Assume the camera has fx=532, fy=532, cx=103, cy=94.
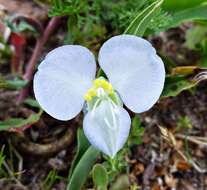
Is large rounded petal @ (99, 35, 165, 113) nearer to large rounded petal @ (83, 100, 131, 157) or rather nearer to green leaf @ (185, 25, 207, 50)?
large rounded petal @ (83, 100, 131, 157)

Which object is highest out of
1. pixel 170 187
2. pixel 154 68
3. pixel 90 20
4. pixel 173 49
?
pixel 154 68

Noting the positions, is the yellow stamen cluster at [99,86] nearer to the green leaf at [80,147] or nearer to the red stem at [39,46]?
the green leaf at [80,147]

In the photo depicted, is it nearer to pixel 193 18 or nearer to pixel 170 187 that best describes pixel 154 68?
pixel 193 18

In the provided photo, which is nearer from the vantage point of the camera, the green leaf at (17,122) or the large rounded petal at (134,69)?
the large rounded petal at (134,69)

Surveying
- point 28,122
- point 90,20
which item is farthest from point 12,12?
point 28,122

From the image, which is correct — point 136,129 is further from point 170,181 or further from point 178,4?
point 178,4

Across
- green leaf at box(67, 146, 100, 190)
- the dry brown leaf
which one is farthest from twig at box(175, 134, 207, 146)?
green leaf at box(67, 146, 100, 190)

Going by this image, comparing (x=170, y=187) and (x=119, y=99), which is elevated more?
(x=119, y=99)

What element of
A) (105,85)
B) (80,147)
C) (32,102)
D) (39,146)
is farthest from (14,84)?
(105,85)

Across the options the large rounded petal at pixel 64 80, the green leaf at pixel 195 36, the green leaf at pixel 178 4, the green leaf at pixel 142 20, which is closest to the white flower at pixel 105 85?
the large rounded petal at pixel 64 80
